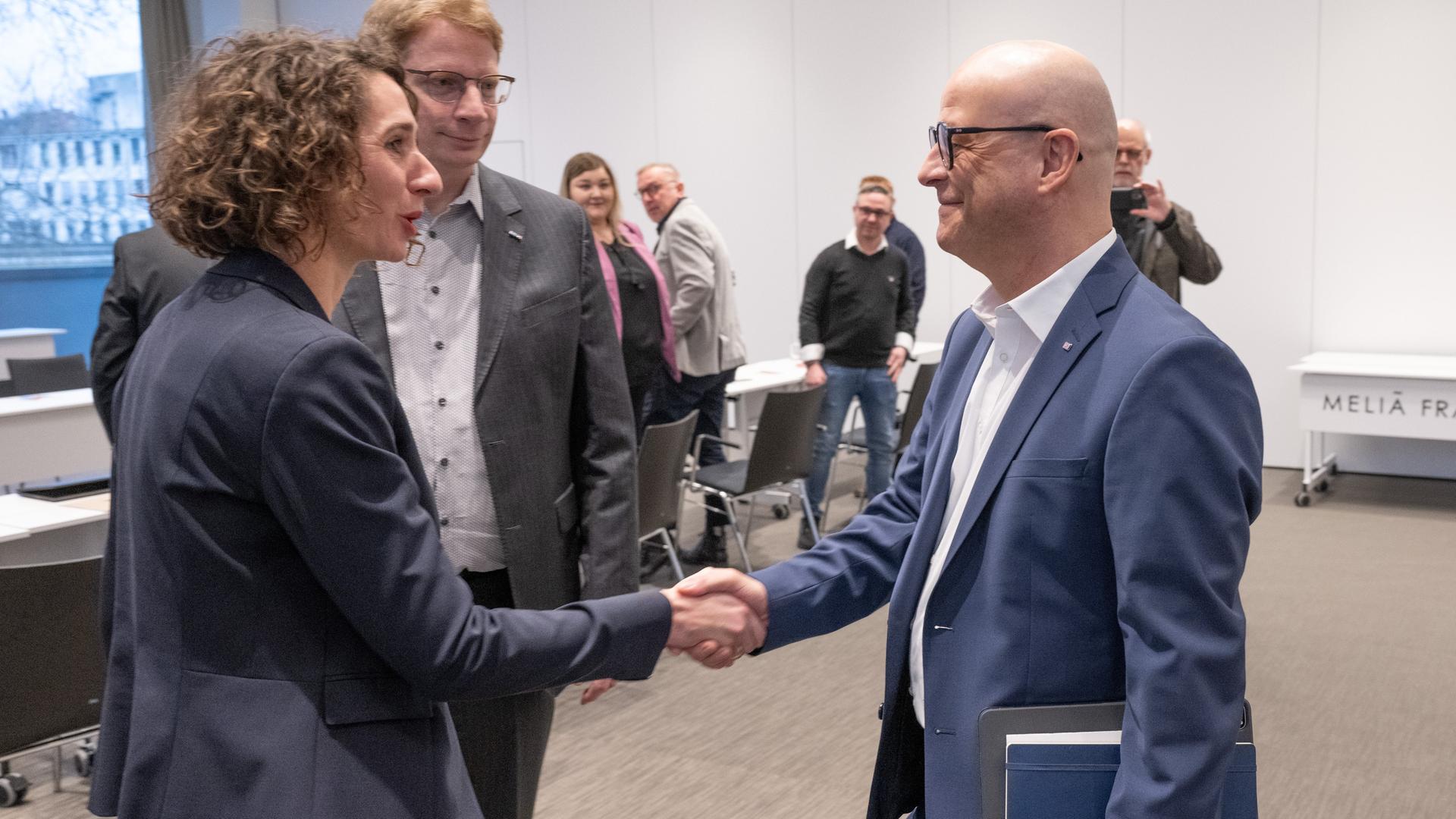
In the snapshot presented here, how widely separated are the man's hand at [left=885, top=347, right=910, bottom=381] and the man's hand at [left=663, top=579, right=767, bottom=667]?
4.65m

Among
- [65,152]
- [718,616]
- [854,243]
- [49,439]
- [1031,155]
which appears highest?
[65,152]

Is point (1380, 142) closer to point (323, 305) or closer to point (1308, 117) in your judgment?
point (1308, 117)

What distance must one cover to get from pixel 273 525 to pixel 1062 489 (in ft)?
2.66

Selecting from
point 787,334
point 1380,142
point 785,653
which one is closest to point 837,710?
point 785,653

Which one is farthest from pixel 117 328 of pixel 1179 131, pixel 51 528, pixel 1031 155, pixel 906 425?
pixel 1179 131

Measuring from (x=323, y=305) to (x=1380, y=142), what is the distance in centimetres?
764

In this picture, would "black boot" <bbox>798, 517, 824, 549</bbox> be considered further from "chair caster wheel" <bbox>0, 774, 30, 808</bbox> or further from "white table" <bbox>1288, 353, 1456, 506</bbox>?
"chair caster wheel" <bbox>0, 774, 30, 808</bbox>

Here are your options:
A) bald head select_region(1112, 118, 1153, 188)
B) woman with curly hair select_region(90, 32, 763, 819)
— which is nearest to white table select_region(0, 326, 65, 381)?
bald head select_region(1112, 118, 1153, 188)

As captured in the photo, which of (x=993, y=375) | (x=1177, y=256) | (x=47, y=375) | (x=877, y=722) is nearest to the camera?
(x=993, y=375)

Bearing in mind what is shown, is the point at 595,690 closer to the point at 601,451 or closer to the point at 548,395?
the point at 601,451

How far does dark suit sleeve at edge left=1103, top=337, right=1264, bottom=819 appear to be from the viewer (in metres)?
1.23

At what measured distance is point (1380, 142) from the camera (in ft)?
24.3

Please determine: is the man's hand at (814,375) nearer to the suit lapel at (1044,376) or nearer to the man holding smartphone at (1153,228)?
the man holding smartphone at (1153,228)

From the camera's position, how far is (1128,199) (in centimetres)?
403
